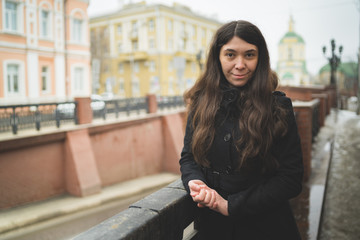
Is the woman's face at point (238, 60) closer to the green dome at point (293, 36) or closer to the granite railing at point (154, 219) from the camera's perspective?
the granite railing at point (154, 219)

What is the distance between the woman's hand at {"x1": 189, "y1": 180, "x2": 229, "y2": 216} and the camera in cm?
152

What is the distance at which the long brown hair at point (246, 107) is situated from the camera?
5.03ft

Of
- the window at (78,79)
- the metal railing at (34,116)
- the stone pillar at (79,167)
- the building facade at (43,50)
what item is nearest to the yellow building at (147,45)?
the window at (78,79)

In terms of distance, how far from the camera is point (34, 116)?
12.5m

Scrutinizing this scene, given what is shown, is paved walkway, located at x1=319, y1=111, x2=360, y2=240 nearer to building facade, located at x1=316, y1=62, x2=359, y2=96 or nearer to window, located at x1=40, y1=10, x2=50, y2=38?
window, located at x1=40, y1=10, x2=50, y2=38

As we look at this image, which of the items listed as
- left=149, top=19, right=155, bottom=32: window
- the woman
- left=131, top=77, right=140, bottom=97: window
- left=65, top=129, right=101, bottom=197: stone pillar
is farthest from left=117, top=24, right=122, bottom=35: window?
the woman

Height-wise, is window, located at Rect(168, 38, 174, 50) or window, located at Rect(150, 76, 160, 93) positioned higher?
window, located at Rect(168, 38, 174, 50)

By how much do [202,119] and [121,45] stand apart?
42.8m

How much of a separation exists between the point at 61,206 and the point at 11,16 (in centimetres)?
1023

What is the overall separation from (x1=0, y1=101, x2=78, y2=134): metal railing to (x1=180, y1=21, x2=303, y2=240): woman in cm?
1179

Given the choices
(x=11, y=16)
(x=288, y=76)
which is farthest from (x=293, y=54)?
(x=11, y=16)

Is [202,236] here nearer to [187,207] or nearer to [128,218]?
[187,207]

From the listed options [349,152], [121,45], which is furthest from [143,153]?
[121,45]

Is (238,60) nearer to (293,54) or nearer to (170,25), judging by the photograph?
(170,25)
